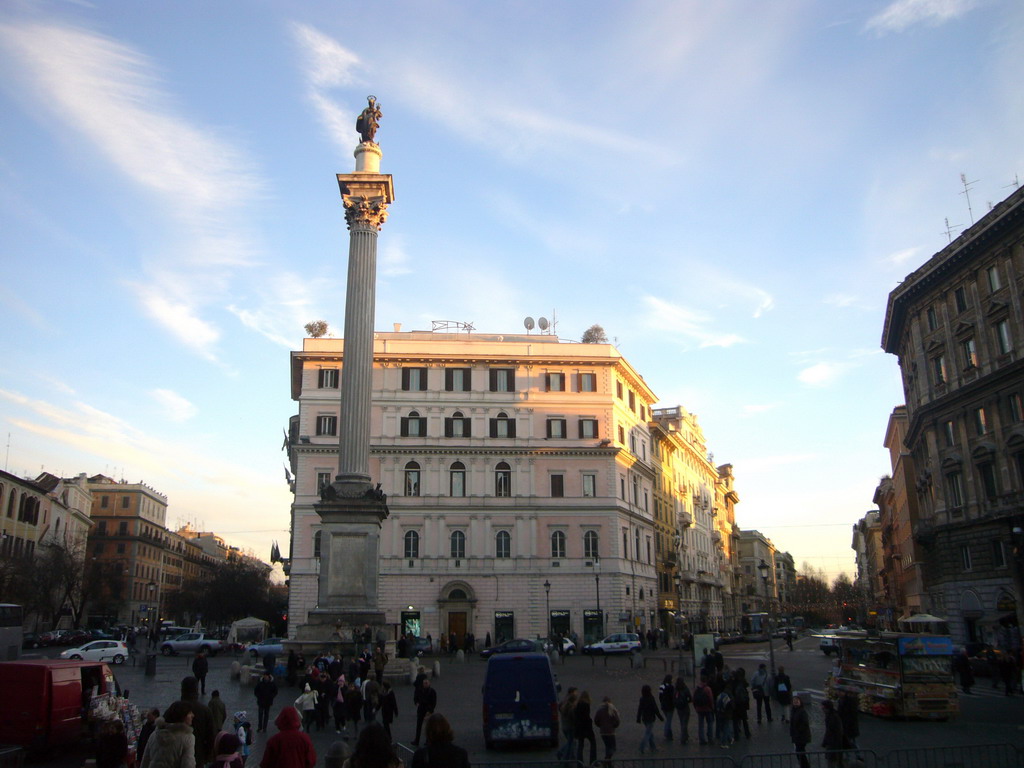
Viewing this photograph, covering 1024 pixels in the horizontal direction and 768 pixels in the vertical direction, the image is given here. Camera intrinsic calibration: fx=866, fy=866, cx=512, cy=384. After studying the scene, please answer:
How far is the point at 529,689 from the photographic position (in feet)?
58.1

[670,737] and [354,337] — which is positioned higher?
[354,337]

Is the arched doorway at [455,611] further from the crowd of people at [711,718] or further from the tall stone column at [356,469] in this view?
the crowd of people at [711,718]

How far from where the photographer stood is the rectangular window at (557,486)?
196 feet

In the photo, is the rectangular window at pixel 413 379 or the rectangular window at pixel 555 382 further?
the rectangular window at pixel 555 382

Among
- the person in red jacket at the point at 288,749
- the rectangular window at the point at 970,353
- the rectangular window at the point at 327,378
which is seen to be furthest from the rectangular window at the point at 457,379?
the person in red jacket at the point at 288,749

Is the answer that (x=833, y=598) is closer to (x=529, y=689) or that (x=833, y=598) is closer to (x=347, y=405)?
(x=347, y=405)

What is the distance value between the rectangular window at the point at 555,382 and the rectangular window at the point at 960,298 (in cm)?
2635

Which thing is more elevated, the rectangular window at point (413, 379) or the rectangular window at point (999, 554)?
the rectangular window at point (413, 379)

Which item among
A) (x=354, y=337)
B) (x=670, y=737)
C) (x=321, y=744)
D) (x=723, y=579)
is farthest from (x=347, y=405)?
(x=723, y=579)

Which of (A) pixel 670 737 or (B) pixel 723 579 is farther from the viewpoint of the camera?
(B) pixel 723 579

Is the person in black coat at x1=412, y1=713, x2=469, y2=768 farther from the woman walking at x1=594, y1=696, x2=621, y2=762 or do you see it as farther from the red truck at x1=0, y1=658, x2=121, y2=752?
the red truck at x1=0, y1=658, x2=121, y2=752

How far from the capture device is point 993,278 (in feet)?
132

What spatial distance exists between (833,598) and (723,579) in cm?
5532

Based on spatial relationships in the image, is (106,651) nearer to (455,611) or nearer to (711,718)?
(455,611)
